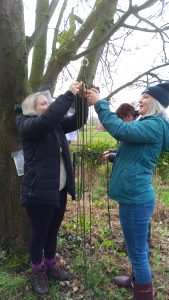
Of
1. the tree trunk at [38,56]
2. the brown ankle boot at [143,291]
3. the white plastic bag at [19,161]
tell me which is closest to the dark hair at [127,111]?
the tree trunk at [38,56]

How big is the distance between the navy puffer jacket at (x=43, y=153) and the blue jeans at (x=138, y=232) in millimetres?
549

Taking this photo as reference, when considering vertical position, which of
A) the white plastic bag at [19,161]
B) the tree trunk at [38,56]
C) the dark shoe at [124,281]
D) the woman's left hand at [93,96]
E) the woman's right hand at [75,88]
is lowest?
the dark shoe at [124,281]

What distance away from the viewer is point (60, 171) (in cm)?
271

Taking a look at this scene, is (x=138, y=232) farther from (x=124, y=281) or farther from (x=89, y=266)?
(x=89, y=266)

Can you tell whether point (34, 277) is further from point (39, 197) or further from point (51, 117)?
point (51, 117)

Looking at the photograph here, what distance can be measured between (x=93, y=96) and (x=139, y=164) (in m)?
0.61

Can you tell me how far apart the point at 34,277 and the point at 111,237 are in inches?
58.1

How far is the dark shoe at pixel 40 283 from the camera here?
278 cm

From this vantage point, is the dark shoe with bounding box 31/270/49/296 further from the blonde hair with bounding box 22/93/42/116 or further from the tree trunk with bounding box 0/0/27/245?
the blonde hair with bounding box 22/93/42/116

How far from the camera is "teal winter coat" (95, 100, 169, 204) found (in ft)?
7.46

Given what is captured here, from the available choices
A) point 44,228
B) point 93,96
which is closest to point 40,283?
point 44,228

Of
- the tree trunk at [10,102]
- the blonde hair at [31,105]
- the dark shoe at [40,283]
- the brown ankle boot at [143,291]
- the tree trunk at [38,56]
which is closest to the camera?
the brown ankle boot at [143,291]

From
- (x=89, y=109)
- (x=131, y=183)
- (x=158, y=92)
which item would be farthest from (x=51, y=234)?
(x=158, y=92)

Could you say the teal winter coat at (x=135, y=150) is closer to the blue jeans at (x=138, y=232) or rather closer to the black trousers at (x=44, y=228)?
the blue jeans at (x=138, y=232)
